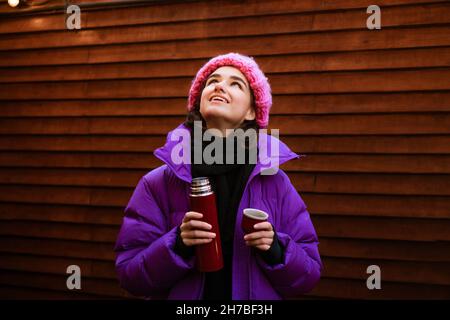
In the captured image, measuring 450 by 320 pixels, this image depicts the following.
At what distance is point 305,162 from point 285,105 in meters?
0.46

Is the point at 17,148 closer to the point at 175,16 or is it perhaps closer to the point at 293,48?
the point at 175,16

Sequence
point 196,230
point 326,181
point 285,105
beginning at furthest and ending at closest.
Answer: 1. point 285,105
2. point 326,181
3. point 196,230

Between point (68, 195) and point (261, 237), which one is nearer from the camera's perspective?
point (261, 237)

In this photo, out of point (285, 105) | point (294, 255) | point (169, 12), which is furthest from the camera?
point (169, 12)

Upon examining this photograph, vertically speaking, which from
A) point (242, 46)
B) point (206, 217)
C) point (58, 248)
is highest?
point (242, 46)

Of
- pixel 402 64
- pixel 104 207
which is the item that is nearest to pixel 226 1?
pixel 402 64

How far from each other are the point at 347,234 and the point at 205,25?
196 cm

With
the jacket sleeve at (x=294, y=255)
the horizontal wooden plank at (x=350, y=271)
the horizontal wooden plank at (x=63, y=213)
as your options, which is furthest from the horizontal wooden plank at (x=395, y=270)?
the horizontal wooden plank at (x=63, y=213)

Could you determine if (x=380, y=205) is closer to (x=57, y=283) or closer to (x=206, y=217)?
(x=206, y=217)

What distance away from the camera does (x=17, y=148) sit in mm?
3809

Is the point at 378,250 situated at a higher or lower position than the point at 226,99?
lower

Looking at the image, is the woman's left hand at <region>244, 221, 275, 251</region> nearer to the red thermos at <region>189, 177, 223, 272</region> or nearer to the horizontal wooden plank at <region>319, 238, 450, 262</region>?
the red thermos at <region>189, 177, 223, 272</region>

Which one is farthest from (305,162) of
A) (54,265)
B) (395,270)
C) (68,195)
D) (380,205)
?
(54,265)

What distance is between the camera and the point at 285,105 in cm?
320
